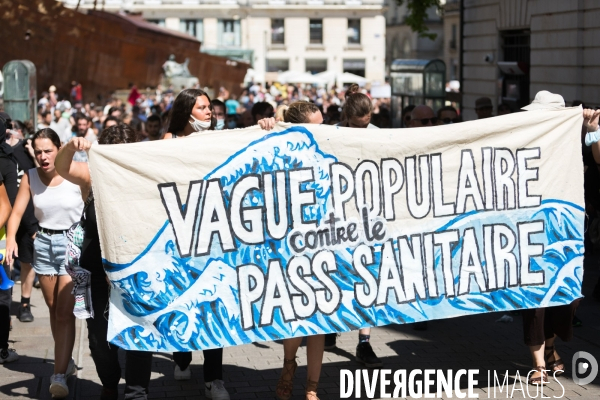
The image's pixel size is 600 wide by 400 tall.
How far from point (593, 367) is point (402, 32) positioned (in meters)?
75.7

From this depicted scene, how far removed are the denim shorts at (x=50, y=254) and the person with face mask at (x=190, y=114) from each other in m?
1.11

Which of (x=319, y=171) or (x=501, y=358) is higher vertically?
(x=319, y=171)

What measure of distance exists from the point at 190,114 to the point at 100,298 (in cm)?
136

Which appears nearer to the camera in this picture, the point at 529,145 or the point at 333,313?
the point at 333,313

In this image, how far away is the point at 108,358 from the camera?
613 cm

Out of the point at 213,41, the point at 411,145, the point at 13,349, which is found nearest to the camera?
the point at 411,145

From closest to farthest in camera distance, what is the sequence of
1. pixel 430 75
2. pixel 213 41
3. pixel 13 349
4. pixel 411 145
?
1. pixel 411 145
2. pixel 13 349
3. pixel 430 75
4. pixel 213 41

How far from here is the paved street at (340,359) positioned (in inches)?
264

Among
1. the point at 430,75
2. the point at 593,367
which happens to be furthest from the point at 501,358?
the point at 430,75

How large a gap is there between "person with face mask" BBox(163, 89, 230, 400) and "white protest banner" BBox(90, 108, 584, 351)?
531mm

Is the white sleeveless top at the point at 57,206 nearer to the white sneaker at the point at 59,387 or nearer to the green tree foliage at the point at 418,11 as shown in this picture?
the white sneaker at the point at 59,387

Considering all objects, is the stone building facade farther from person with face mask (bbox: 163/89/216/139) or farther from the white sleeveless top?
person with face mask (bbox: 163/89/216/139)

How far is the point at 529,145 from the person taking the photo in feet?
21.3

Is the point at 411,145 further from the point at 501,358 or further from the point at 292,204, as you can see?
the point at 501,358
